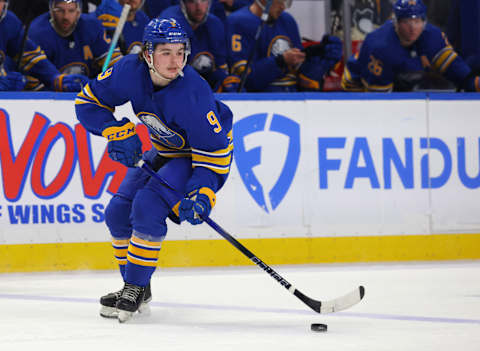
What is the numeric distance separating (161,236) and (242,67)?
2.42 metres

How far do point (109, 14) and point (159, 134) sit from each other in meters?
2.32

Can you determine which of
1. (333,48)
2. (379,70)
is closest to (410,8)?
(379,70)

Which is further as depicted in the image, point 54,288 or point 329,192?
point 329,192

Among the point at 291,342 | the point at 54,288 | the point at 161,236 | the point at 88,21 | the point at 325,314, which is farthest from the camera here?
the point at 88,21

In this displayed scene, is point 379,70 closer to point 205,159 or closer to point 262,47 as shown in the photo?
point 262,47

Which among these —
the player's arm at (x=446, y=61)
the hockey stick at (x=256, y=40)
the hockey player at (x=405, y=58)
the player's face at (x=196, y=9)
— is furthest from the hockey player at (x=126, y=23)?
the player's arm at (x=446, y=61)

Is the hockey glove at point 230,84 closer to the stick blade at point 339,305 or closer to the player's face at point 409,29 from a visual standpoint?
the player's face at point 409,29

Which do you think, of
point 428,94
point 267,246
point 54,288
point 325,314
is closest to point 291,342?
point 325,314

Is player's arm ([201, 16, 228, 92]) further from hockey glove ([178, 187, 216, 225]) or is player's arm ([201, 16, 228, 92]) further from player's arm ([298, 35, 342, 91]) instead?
hockey glove ([178, 187, 216, 225])

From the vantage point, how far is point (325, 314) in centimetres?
325

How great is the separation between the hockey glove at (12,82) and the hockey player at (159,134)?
163 centimetres

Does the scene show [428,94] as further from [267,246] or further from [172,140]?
[172,140]

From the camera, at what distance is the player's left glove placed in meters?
5.20

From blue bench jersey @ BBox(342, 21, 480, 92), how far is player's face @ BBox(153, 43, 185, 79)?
108 inches
